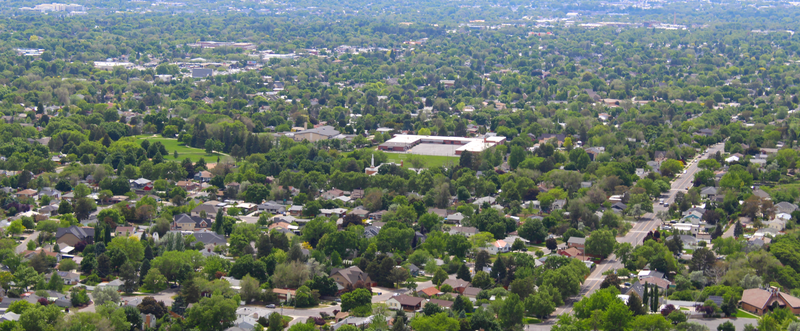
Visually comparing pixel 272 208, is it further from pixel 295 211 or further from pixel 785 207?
pixel 785 207

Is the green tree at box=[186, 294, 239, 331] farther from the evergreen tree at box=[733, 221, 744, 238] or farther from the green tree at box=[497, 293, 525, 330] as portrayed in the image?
the evergreen tree at box=[733, 221, 744, 238]

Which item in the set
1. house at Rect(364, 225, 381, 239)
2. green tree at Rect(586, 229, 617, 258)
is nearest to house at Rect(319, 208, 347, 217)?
house at Rect(364, 225, 381, 239)

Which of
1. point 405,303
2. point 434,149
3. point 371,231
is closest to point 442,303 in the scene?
point 405,303

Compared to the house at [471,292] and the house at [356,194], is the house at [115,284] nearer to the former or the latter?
the house at [471,292]

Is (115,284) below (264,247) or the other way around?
the other way around

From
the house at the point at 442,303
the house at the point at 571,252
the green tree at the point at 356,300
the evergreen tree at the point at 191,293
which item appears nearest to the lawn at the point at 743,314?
the house at the point at 571,252
